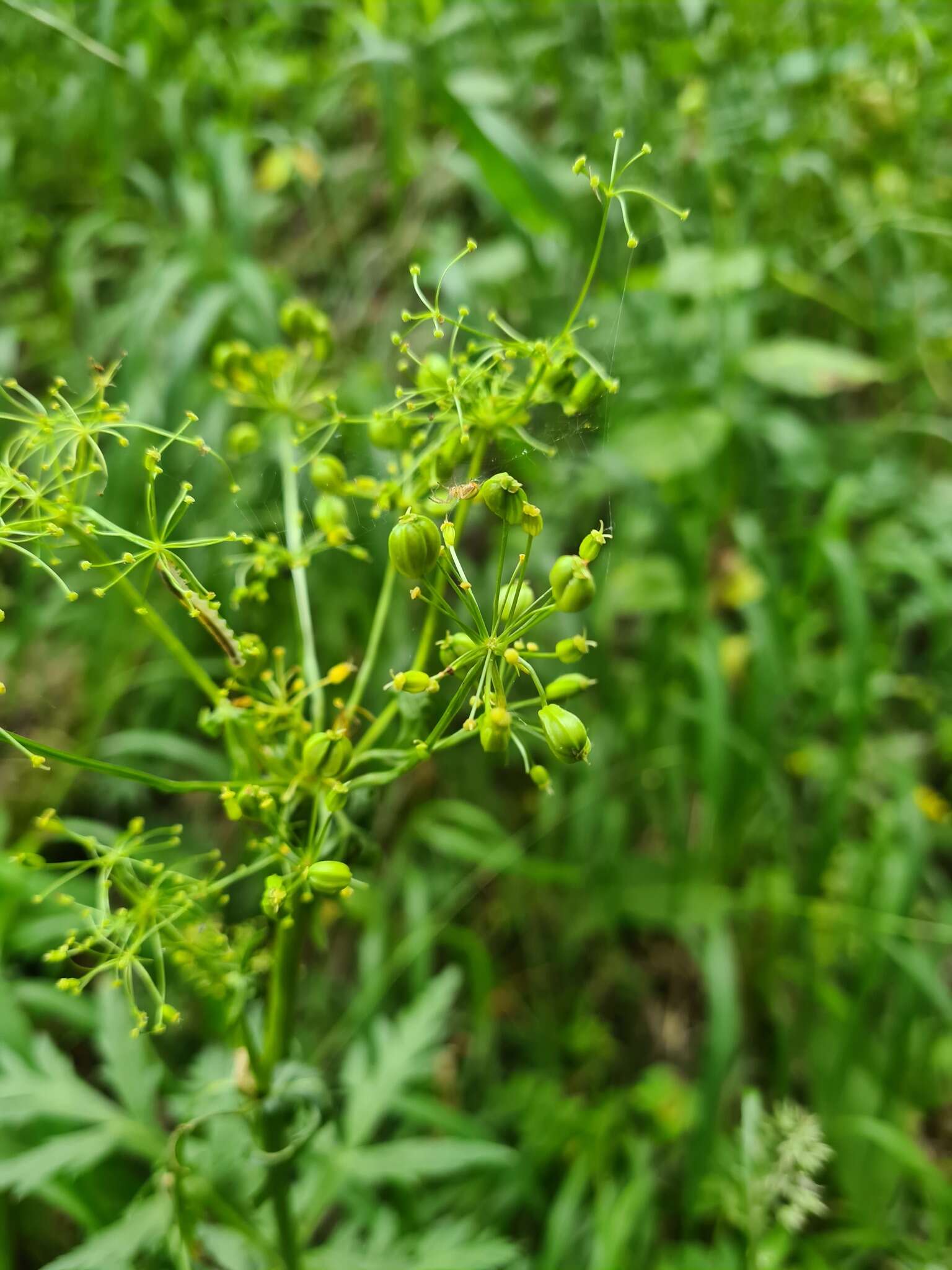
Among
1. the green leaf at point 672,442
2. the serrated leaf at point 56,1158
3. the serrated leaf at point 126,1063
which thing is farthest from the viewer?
the green leaf at point 672,442

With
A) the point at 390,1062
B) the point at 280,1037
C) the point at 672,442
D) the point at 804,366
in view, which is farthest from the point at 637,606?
the point at 280,1037

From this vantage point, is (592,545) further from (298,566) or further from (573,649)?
(298,566)

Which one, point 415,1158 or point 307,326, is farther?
point 415,1158

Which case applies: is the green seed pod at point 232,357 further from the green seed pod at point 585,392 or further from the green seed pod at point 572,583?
the green seed pod at point 572,583

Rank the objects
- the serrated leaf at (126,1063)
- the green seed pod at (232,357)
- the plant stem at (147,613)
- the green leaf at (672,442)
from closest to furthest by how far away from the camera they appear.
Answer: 1. the plant stem at (147,613)
2. the green seed pod at (232,357)
3. the serrated leaf at (126,1063)
4. the green leaf at (672,442)

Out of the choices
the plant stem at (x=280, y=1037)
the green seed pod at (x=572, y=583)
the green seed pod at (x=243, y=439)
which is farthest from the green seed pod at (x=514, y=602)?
the green seed pod at (x=243, y=439)

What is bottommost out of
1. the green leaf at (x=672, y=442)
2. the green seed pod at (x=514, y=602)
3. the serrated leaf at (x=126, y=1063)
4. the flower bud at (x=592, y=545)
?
the serrated leaf at (x=126, y=1063)

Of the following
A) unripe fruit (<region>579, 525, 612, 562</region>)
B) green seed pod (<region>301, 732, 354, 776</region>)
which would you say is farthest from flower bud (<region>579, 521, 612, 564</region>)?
green seed pod (<region>301, 732, 354, 776</region>)

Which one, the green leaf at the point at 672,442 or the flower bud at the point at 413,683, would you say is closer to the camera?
the flower bud at the point at 413,683
